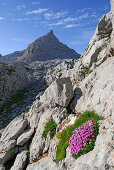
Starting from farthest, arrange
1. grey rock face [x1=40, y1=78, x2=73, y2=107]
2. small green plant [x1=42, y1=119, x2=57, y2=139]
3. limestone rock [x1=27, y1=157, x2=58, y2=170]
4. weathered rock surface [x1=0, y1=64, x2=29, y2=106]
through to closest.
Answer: weathered rock surface [x1=0, y1=64, x2=29, y2=106] < grey rock face [x1=40, y1=78, x2=73, y2=107] < small green plant [x1=42, y1=119, x2=57, y2=139] < limestone rock [x1=27, y1=157, x2=58, y2=170]

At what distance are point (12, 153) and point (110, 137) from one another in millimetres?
10682

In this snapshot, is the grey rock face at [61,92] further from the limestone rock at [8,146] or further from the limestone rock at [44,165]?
the limestone rock at [8,146]

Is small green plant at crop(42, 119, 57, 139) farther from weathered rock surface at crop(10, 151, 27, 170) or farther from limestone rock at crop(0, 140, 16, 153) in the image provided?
limestone rock at crop(0, 140, 16, 153)

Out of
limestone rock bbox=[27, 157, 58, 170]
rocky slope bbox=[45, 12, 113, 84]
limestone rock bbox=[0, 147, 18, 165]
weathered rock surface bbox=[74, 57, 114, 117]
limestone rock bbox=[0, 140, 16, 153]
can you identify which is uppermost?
rocky slope bbox=[45, 12, 113, 84]

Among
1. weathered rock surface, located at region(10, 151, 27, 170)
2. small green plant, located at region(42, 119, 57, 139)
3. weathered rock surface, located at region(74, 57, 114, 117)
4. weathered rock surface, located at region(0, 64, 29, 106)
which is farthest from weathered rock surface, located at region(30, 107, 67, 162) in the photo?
weathered rock surface, located at region(0, 64, 29, 106)

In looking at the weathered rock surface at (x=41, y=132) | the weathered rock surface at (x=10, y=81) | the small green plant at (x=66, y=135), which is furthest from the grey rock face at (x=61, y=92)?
the weathered rock surface at (x=10, y=81)

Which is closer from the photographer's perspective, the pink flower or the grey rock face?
the pink flower

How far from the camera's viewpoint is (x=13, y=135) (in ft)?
48.8

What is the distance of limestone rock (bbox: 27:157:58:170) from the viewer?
9397 mm

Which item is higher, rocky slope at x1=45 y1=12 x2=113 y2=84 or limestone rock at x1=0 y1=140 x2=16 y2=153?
rocky slope at x1=45 y1=12 x2=113 y2=84

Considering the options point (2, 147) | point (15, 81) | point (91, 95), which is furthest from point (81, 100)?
point (15, 81)

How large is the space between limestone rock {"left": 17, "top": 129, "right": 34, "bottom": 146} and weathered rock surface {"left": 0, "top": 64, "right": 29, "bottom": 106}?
1246 inches

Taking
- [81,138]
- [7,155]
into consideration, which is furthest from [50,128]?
[7,155]

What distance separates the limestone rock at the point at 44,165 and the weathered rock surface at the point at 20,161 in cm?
109
